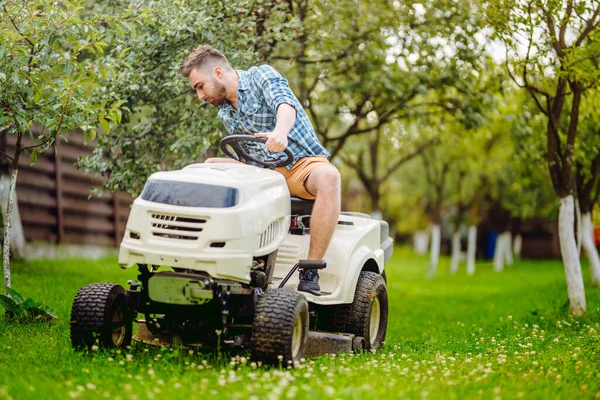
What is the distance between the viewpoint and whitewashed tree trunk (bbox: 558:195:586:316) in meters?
8.68

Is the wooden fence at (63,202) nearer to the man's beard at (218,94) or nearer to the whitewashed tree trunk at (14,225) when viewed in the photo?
the whitewashed tree trunk at (14,225)

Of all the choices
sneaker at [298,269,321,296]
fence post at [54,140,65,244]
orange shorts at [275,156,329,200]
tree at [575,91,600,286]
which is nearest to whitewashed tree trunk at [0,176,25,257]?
fence post at [54,140,65,244]

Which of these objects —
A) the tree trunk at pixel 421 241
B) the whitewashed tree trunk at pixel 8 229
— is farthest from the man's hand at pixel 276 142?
the tree trunk at pixel 421 241

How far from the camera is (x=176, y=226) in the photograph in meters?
4.41

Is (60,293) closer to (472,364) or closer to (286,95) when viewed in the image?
(286,95)

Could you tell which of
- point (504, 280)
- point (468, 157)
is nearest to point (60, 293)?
point (504, 280)

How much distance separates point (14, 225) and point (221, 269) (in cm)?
655

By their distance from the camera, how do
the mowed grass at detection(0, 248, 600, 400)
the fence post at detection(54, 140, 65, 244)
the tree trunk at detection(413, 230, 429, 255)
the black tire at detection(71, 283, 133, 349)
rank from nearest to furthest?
the mowed grass at detection(0, 248, 600, 400) → the black tire at detection(71, 283, 133, 349) → the fence post at detection(54, 140, 65, 244) → the tree trunk at detection(413, 230, 429, 255)

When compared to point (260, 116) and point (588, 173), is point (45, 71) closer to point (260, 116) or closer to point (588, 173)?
point (260, 116)

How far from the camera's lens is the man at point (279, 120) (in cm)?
508

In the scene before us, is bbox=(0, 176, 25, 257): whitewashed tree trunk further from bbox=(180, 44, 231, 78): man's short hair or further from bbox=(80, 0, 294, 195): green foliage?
bbox=(180, 44, 231, 78): man's short hair

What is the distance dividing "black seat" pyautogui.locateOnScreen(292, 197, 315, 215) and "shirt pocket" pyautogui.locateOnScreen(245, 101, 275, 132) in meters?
0.52

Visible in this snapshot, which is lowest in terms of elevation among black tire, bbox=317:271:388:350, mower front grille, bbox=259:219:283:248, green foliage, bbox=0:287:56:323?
green foliage, bbox=0:287:56:323

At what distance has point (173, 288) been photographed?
14.4ft
